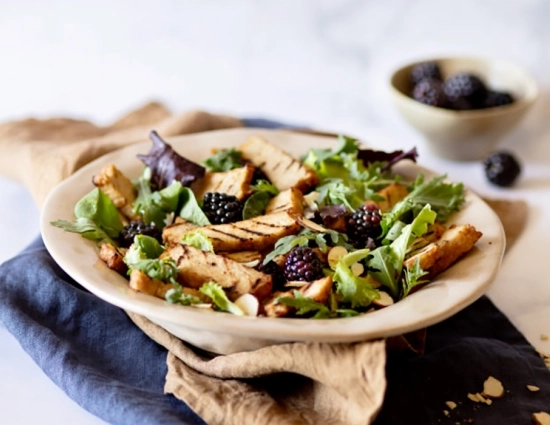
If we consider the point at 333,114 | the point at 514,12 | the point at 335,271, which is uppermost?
the point at 514,12

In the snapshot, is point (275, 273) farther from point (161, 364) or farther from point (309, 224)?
point (161, 364)

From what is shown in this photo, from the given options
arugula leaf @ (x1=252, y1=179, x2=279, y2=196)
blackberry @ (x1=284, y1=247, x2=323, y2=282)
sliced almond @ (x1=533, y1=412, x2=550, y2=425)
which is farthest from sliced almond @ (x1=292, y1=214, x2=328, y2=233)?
sliced almond @ (x1=533, y1=412, x2=550, y2=425)

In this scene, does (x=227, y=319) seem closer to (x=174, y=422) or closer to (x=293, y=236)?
(x=174, y=422)

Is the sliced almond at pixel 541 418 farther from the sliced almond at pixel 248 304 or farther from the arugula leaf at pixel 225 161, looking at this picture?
the arugula leaf at pixel 225 161

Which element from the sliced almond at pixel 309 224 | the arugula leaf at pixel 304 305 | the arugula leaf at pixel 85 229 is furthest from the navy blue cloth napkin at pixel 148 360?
the sliced almond at pixel 309 224

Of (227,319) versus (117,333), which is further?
(117,333)

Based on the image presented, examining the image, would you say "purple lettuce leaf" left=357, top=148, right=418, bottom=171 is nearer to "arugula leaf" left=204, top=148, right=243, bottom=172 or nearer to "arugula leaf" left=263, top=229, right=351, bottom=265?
"arugula leaf" left=204, top=148, right=243, bottom=172

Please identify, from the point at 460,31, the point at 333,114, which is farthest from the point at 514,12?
the point at 333,114
